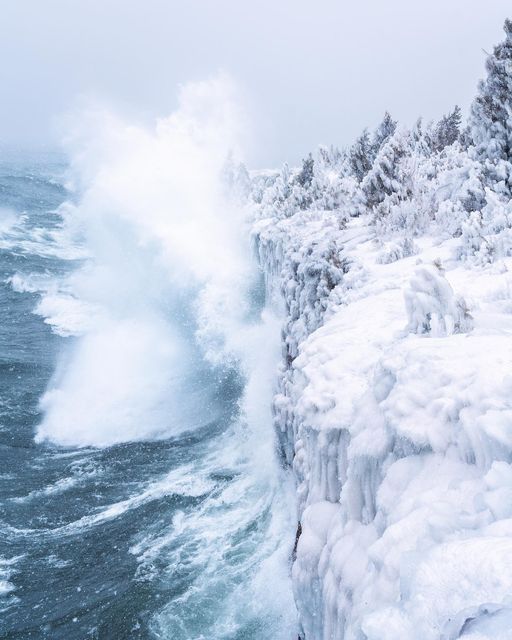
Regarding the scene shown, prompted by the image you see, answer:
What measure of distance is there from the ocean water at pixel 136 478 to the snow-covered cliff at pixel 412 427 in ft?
8.45

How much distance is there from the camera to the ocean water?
860cm

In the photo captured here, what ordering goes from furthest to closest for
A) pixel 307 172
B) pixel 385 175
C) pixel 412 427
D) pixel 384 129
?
pixel 384 129 < pixel 307 172 < pixel 385 175 < pixel 412 427

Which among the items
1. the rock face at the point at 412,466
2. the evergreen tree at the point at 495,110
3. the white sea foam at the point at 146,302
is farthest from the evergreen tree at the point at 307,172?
the rock face at the point at 412,466

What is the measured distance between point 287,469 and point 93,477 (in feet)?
Result: 19.4

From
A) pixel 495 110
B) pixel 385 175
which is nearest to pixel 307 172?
pixel 385 175

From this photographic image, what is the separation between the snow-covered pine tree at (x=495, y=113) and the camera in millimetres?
10156

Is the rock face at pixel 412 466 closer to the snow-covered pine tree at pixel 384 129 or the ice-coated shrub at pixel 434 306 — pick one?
the ice-coated shrub at pixel 434 306

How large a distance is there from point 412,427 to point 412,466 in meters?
0.26

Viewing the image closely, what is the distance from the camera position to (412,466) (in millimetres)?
3145

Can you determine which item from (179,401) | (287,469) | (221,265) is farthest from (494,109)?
(221,265)

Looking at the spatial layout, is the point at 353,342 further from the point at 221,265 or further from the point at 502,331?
the point at 221,265

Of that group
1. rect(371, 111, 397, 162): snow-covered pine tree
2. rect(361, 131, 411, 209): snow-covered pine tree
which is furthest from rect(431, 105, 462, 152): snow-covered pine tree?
rect(361, 131, 411, 209): snow-covered pine tree

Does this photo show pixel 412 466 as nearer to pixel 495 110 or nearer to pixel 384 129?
pixel 495 110

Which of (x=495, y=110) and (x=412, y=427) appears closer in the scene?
(x=412, y=427)
